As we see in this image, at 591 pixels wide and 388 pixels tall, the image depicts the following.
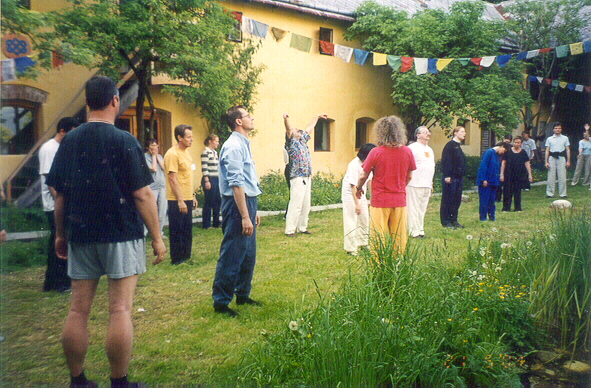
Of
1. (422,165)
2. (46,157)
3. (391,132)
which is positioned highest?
(391,132)

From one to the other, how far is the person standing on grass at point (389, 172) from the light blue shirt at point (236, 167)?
66.3 inches

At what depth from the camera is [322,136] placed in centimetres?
1495

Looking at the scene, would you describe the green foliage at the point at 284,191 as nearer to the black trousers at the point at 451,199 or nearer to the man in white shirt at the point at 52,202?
the black trousers at the point at 451,199

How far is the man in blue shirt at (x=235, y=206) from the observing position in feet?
14.0

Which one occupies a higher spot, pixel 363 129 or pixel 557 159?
pixel 363 129

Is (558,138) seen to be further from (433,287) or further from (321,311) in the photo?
(321,311)

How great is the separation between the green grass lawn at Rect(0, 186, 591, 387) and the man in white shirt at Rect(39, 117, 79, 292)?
0.56 ft

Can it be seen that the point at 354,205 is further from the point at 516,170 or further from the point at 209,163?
the point at 516,170

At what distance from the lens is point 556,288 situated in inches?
149

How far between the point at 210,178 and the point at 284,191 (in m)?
3.52

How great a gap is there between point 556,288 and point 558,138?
8.69 metres

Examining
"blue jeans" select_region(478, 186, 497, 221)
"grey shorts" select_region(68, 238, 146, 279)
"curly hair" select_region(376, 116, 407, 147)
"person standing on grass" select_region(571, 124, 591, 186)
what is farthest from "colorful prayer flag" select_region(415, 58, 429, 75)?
"grey shorts" select_region(68, 238, 146, 279)

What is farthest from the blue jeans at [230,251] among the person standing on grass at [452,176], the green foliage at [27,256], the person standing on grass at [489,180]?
the person standing on grass at [489,180]

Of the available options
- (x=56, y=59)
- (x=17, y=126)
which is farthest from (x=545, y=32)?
(x=17, y=126)
